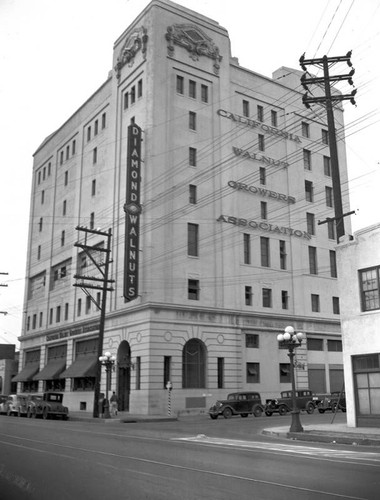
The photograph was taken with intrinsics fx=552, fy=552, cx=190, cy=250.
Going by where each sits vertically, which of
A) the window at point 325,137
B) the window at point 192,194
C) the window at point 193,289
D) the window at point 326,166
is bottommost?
the window at point 193,289

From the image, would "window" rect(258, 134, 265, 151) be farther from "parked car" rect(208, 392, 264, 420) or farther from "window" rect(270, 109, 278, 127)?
"parked car" rect(208, 392, 264, 420)

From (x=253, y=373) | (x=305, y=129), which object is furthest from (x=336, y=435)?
(x=305, y=129)

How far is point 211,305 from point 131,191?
11.3m

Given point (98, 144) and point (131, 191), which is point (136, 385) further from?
point (98, 144)

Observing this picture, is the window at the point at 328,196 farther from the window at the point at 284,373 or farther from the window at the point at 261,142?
the window at the point at 284,373

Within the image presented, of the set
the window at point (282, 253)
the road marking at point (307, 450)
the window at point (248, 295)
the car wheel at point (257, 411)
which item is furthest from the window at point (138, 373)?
the road marking at point (307, 450)

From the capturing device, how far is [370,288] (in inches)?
1005

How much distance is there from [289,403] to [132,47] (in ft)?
109

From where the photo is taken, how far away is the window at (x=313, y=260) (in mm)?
53000

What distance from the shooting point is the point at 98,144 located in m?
55.1

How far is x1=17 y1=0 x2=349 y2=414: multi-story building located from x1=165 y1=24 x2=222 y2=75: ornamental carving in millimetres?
126

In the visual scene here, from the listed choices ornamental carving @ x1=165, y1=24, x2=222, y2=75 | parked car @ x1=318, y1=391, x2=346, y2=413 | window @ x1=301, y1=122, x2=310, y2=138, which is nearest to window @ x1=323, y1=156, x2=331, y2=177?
window @ x1=301, y1=122, x2=310, y2=138

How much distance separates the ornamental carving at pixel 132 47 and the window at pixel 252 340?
25.8m

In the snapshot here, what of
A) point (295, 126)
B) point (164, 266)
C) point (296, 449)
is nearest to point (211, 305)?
point (164, 266)
